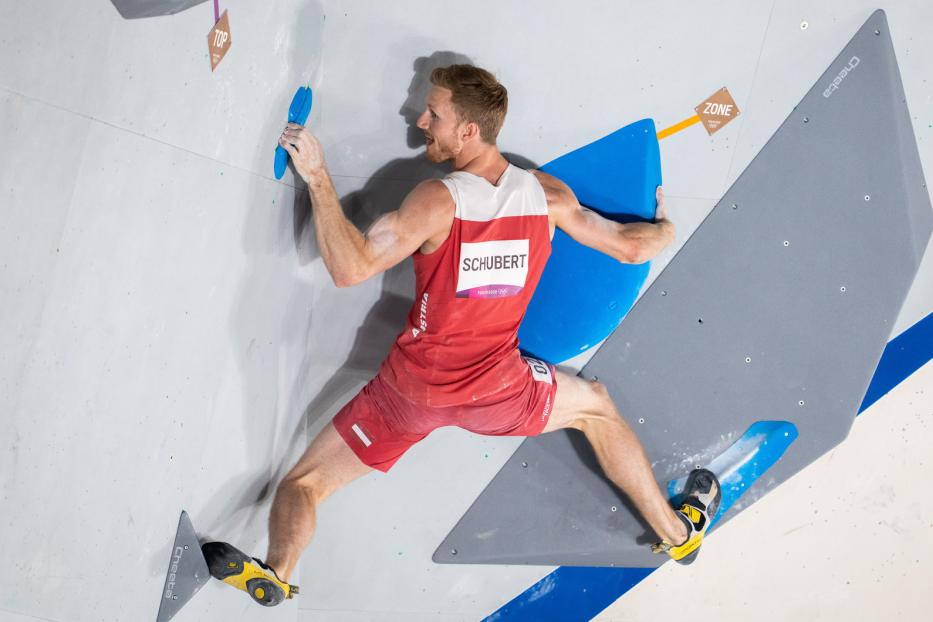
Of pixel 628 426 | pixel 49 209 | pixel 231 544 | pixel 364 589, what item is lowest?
pixel 364 589

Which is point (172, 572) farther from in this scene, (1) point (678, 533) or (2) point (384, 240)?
(1) point (678, 533)

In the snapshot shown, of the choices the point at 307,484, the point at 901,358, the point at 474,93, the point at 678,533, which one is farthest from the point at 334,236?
the point at 901,358

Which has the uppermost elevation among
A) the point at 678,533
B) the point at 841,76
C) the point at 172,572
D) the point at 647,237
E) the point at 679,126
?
the point at 841,76

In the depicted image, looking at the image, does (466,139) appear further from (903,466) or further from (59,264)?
(903,466)

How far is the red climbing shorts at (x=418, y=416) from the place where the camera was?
2189 mm

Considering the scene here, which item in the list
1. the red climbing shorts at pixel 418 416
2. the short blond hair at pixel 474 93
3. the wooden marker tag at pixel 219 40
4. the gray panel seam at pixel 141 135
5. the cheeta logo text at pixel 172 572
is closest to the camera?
the gray panel seam at pixel 141 135

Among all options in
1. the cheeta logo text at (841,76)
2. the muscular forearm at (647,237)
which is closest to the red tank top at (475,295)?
the muscular forearm at (647,237)

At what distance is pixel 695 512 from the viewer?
2.47 metres

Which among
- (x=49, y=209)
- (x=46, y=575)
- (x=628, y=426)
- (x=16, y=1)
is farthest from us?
(x=628, y=426)

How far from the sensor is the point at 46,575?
1.35 metres

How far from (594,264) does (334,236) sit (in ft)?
2.53

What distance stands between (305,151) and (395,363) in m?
0.58

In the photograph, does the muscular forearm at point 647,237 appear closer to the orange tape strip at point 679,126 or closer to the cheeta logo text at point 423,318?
the orange tape strip at point 679,126

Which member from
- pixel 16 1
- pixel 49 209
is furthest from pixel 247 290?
pixel 16 1
